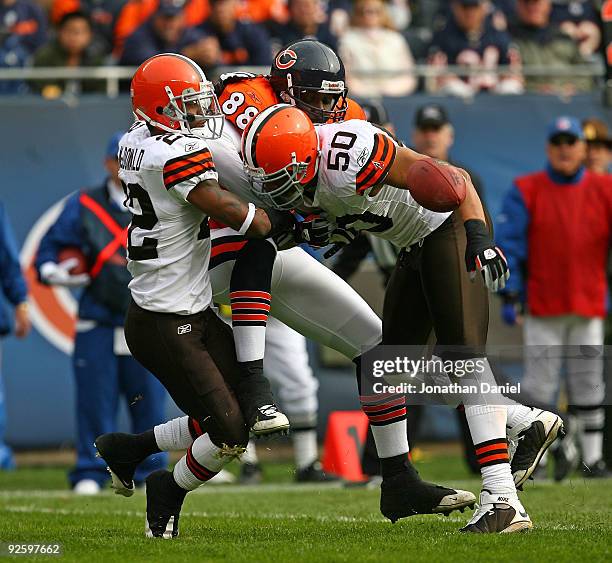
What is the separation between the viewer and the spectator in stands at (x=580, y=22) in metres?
11.8

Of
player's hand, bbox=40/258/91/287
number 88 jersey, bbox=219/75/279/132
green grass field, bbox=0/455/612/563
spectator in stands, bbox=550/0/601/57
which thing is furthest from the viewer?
spectator in stands, bbox=550/0/601/57

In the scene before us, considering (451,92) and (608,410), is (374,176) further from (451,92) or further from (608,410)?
(451,92)

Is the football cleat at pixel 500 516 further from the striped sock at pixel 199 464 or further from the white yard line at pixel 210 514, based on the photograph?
the striped sock at pixel 199 464

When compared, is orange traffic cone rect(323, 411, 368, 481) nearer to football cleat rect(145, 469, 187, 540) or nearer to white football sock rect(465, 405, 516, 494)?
football cleat rect(145, 469, 187, 540)

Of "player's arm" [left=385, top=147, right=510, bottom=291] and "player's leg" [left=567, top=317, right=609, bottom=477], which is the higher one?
"player's arm" [left=385, top=147, right=510, bottom=291]

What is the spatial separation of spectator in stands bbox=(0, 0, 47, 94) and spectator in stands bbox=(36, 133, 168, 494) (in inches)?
124

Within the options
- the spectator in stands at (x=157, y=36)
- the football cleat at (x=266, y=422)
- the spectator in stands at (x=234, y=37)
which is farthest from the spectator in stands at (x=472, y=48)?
the football cleat at (x=266, y=422)

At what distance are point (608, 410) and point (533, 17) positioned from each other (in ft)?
21.3

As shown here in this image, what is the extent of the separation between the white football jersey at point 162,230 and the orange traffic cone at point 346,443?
2601 mm

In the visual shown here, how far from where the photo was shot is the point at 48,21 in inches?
504

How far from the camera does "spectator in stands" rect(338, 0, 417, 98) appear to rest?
426 inches

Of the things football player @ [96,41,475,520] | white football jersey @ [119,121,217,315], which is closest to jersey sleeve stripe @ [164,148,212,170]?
white football jersey @ [119,121,217,315]

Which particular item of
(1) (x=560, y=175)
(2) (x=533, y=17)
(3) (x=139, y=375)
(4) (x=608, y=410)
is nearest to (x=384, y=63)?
(2) (x=533, y=17)

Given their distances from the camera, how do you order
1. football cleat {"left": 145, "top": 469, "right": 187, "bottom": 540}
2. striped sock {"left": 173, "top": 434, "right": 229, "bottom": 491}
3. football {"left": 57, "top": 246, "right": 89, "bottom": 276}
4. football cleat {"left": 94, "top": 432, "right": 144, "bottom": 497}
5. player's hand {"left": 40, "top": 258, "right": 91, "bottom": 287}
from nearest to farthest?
striped sock {"left": 173, "top": 434, "right": 229, "bottom": 491}
football cleat {"left": 145, "top": 469, "right": 187, "bottom": 540}
football cleat {"left": 94, "top": 432, "right": 144, "bottom": 497}
player's hand {"left": 40, "top": 258, "right": 91, "bottom": 287}
football {"left": 57, "top": 246, "right": 89, "bottom": 276}
